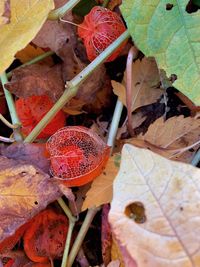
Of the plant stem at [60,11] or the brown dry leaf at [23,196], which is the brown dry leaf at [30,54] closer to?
the plant stem at [60,11]

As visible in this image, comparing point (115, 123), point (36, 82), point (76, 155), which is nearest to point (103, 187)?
point (76, 155)

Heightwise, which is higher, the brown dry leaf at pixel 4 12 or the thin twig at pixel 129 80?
the brown dry leaf at pixel 4 12

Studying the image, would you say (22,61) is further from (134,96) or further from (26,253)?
(26,253)

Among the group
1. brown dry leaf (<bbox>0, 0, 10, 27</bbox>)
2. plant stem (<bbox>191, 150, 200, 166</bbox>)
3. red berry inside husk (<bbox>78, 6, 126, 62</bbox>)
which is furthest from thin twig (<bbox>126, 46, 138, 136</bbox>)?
brown dry leaf (<bbox>0, 0, 10, 27</bbox>)

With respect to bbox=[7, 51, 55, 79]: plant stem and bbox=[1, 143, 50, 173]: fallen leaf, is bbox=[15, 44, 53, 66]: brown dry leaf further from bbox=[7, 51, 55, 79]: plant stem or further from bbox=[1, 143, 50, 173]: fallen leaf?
bbox=[1, 143, 50, 173]: fallen leaf

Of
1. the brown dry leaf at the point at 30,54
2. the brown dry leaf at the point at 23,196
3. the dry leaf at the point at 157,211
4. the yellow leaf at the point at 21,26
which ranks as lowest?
the brown dry leaf at the point at 23,196

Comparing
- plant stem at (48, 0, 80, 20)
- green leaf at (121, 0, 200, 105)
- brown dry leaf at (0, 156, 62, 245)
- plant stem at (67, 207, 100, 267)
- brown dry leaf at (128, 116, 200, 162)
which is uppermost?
plant stem at (48, 0, 80, 20)

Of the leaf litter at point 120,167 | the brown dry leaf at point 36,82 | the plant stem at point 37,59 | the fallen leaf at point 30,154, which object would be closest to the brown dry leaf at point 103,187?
the leaf litter at point 120,167
